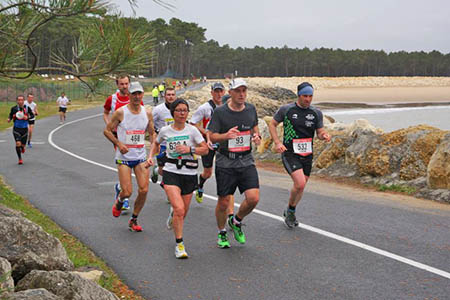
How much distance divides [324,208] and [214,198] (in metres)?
2.15

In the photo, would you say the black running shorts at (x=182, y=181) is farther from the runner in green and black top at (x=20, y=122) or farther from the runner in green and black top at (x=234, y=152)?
the runner in green and black top at (x=20, y=122)

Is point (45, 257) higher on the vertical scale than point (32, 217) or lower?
higher

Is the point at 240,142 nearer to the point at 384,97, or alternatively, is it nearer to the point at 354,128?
the point at 354,128

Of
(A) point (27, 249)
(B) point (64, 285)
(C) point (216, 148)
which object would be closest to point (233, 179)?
(C) point (216, 148)

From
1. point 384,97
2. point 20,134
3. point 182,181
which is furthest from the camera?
point 384,97

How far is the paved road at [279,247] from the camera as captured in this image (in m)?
5.68

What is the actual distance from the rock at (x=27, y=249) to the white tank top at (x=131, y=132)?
7.93 ft

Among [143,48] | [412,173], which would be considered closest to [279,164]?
[412,173]

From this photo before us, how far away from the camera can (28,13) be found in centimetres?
609

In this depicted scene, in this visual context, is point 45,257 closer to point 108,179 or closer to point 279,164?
point 108,179

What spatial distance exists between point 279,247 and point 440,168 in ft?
15.9

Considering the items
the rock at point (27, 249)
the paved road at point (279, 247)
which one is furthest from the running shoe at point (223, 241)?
the rock at point (27, 249)

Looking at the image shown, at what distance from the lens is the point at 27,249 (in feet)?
17.0

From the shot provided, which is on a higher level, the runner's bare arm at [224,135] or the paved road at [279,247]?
the runner's bare arm at [224,135]
